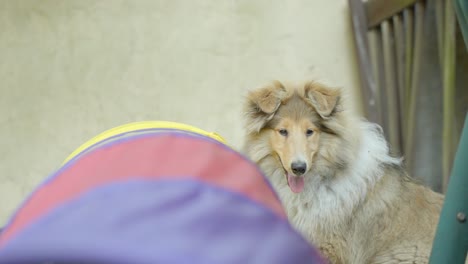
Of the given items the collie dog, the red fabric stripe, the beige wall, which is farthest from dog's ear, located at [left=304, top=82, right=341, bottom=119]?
the beige wall

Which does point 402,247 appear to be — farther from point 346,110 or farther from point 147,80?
point 147,80

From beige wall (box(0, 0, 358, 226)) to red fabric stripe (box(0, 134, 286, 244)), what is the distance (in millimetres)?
3331

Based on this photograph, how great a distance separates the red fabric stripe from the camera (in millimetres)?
1145

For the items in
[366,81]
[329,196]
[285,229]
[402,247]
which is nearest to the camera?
[285,229]

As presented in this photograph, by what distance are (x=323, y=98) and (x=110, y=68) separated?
2363 mm

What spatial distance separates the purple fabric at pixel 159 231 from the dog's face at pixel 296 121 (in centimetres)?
170

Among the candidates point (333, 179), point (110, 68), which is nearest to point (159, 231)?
point (333, 179)

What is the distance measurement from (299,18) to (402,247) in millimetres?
2400

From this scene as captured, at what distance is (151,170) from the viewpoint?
3.85 ft

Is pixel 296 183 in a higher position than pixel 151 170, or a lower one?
lower

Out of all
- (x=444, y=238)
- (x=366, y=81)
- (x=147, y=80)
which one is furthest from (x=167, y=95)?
(x=444, y=238)

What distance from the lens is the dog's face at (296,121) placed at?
112 inches

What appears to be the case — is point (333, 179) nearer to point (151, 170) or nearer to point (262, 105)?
point (262, 105)

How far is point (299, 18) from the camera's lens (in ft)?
15.1
